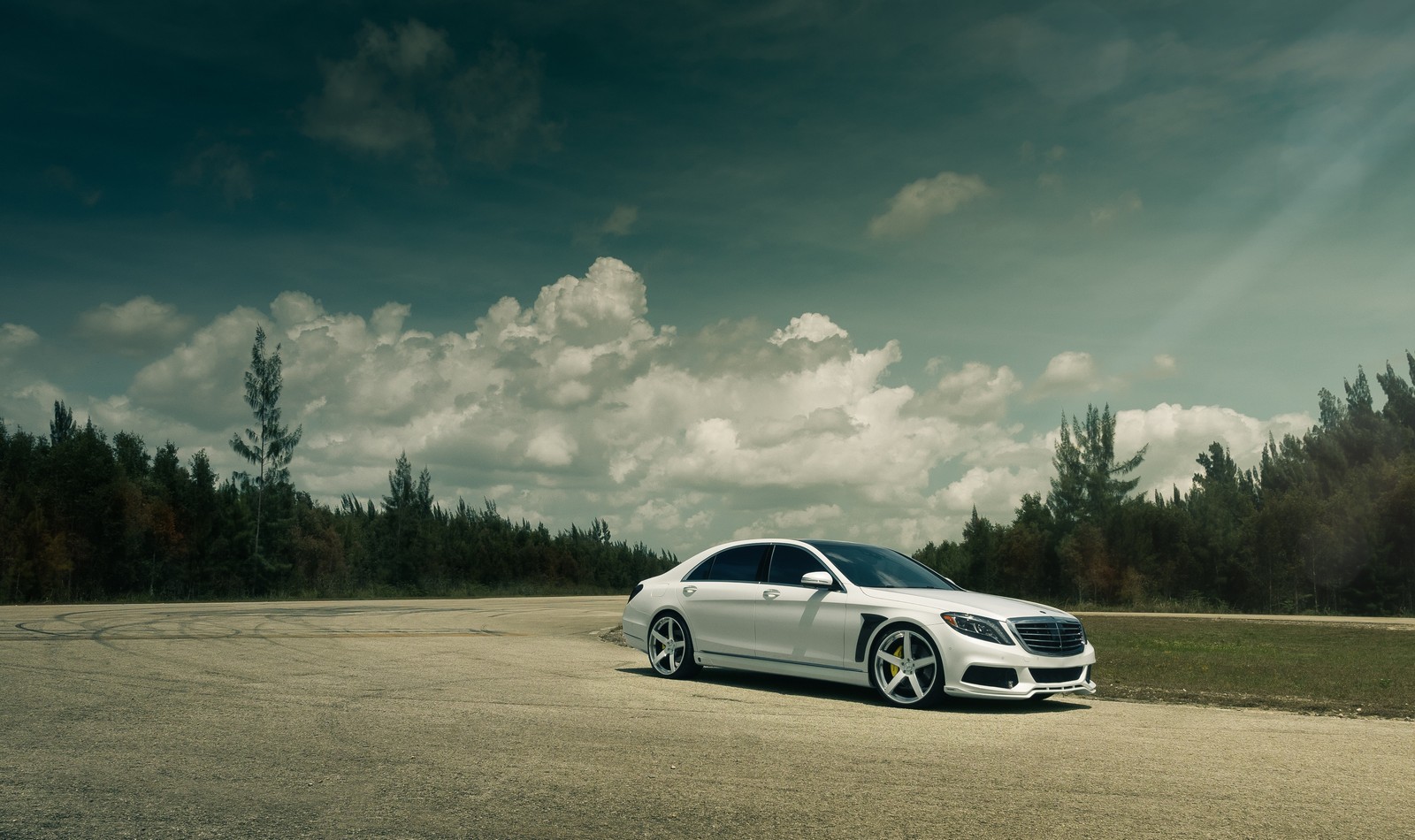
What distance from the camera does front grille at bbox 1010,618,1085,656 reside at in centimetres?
925

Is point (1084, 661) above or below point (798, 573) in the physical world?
below

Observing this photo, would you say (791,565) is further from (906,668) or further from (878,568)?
(906,668)

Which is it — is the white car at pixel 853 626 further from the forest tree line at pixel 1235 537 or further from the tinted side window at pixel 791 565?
the forest tree line at pixel 1235 537

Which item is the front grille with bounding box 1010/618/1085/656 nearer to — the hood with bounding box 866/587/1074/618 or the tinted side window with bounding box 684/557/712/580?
the hood with bounding box 866/587/1074/618

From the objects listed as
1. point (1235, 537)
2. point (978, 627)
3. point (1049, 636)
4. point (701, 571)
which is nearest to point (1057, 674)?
point (1049, 636)

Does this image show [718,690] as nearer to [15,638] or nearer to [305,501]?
[15,638]

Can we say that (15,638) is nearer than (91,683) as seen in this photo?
No

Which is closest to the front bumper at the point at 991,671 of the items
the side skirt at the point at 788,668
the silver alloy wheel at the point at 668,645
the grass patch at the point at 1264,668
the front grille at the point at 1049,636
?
the front grille at the point at 1049,636

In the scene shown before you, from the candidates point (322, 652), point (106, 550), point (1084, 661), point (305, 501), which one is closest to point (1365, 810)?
point (1084, 661)

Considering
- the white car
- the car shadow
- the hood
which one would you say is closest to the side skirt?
the white car

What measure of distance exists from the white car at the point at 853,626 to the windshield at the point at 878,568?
20 millimetres

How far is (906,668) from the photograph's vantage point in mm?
9367

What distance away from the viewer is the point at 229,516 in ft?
216

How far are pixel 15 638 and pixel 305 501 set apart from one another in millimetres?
90909
